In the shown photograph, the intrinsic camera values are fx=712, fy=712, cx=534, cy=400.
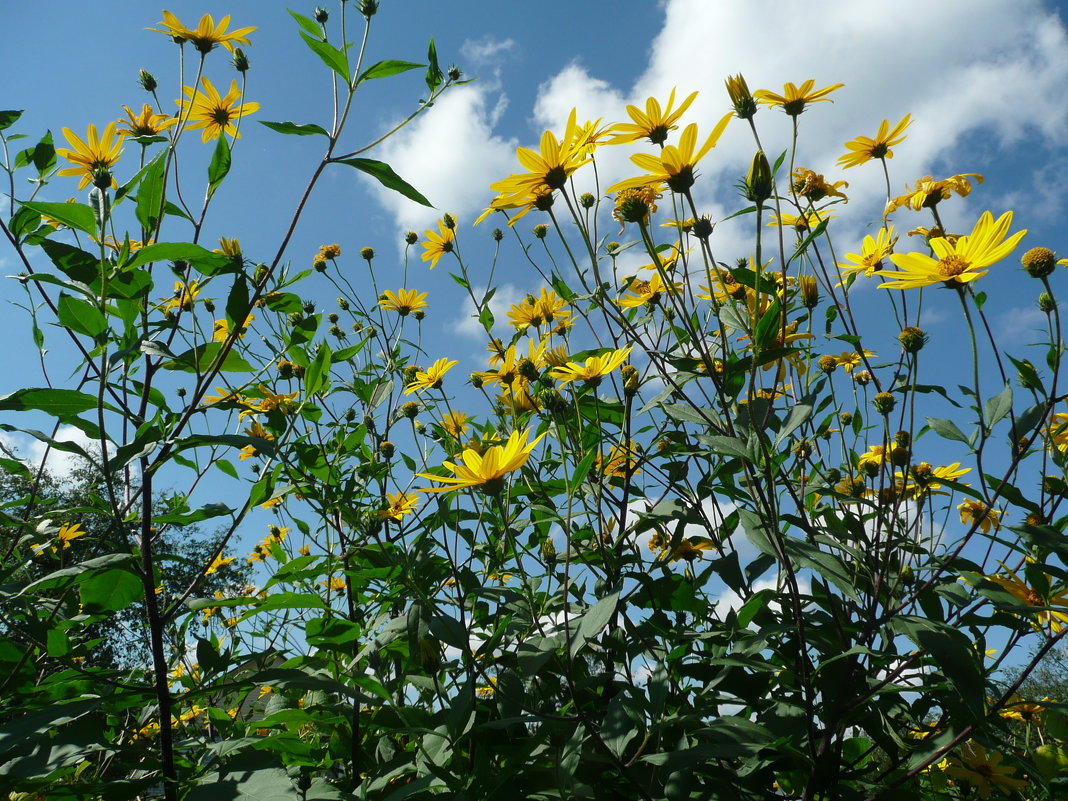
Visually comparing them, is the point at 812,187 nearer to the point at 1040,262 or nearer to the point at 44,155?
the point at 1040,262

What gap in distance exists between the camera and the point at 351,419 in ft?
8.57

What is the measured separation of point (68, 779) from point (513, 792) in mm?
1754

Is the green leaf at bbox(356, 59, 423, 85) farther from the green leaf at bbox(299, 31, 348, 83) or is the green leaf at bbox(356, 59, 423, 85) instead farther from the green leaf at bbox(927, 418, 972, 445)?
the green leaf at bbox(927, 418, 972, 445)

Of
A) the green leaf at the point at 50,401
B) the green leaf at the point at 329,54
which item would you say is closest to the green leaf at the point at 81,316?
the green leaf at the point at 50,401

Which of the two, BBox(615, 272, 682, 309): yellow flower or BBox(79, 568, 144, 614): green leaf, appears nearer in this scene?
BBox(79, 568, 144, 614): green leaf

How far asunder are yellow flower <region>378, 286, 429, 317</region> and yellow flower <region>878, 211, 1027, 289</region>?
227 cm

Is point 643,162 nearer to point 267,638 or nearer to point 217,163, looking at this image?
point 217,163

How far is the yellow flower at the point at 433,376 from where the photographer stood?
2476 mm

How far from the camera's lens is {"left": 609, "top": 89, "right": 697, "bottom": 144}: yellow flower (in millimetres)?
1646

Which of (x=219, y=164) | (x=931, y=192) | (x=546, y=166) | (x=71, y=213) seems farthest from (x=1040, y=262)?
(x=71, y=213)

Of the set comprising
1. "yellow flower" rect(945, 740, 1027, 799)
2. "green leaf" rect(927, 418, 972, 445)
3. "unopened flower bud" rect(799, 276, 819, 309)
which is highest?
"unopened flower bud" rect(799, 276, 819, 309)

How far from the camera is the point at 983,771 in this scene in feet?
5.78

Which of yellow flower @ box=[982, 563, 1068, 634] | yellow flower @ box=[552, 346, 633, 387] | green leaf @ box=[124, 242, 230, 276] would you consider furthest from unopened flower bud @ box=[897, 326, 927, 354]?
green leaf @ box=[124, 242, 230, 276]

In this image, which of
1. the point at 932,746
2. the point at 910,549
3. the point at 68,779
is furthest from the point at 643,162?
the point at 68,779
